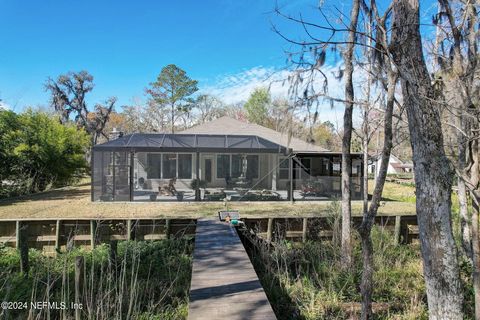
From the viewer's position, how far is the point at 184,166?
1844 cm

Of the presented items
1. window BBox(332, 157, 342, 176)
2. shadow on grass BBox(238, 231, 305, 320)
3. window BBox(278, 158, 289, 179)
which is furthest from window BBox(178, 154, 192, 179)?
shadow on grass BBox(238, 231, 305, 320)

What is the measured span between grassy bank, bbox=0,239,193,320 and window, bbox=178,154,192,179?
11.6 meters

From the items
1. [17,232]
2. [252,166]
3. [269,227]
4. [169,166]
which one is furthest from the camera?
[252,166]

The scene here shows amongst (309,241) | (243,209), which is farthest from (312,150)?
(309,241)

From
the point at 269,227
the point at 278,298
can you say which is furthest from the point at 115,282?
the point at 269,227

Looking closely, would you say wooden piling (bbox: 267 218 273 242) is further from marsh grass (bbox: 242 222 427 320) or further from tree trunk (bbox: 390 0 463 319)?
tree trunk (bbox: 390 0 463 319)

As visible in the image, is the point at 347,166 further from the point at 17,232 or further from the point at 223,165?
the point at 223,165

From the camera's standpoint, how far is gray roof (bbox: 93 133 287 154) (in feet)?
49.5

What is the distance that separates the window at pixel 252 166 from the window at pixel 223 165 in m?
1.19

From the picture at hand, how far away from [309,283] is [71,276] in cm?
373

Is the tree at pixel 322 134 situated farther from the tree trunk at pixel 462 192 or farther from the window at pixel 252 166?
the window at pixel 252 166

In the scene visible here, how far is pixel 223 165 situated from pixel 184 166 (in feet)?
7.45

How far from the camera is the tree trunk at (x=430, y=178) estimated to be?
100 inches

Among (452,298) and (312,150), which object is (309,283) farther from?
(312,150)
